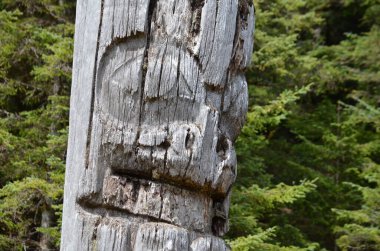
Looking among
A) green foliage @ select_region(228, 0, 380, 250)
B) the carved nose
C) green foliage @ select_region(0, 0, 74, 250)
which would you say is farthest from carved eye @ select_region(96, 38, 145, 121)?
green foliage @ select_region(228, 0, 380, 250)

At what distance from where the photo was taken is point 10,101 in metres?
9.89

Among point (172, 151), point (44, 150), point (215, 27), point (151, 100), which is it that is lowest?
point (44, 150)

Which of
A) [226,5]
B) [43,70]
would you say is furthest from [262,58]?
[226,5]

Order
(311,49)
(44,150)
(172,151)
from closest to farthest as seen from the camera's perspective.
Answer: (172,151) < (44,150) < (311,49)

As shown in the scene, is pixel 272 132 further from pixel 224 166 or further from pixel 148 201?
pixel 148 201

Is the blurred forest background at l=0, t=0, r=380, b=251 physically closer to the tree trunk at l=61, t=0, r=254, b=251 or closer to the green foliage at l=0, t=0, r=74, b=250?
the green foliage at l=0, t=0, r=74, b=250

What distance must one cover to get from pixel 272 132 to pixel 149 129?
23.9ft

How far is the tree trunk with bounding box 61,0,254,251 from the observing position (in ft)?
12.6

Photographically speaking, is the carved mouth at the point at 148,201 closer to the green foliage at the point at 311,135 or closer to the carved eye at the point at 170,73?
the carved eye at the point at 170,73

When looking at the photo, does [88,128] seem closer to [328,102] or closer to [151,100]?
[151,100]

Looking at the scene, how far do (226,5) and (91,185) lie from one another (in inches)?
55.0

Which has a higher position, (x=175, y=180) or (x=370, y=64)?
(x=370, y=64)

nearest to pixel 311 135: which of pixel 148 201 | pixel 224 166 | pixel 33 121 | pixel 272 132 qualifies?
pixel 272 132

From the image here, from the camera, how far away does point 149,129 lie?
154 inches
